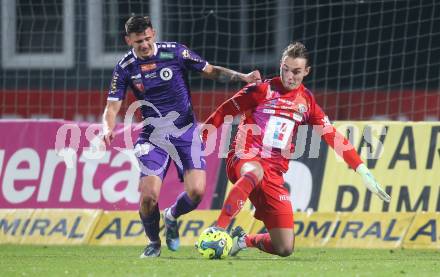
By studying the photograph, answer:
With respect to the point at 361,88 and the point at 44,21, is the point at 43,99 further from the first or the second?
the point at 361,88

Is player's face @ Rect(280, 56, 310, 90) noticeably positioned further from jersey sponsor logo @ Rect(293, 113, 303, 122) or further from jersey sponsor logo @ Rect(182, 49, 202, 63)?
jersey sponsor logo @ Rect(182, 49, 202, 63)

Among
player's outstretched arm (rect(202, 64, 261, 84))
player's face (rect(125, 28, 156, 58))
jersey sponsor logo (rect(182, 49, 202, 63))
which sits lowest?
player's outstretched arm (rect(202, 64, 261, 84))

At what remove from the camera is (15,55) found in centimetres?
1499

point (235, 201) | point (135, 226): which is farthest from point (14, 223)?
point (235, 201)

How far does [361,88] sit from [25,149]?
4114 millimetres

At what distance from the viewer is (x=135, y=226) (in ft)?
40.5

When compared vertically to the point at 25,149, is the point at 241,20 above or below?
above

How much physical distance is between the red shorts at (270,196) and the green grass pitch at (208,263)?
1.09 ft

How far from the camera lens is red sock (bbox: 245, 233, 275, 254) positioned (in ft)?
32.8

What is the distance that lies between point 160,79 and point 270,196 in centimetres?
139

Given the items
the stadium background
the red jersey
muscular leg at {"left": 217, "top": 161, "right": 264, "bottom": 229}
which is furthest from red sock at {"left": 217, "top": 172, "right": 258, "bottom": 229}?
the stadium background

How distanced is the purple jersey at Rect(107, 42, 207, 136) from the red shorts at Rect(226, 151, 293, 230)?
805 millimetres

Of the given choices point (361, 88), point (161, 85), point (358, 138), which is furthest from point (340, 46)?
point (161, 85)

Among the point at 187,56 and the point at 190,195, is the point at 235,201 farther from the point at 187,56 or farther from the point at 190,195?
the point at 187,56
